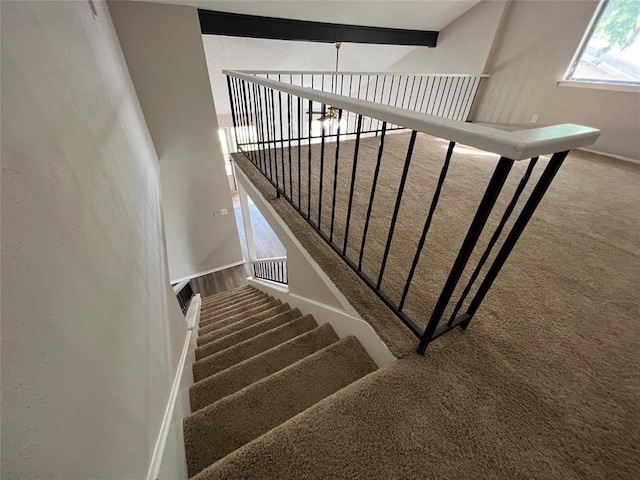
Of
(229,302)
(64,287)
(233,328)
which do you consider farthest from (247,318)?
(64,287)

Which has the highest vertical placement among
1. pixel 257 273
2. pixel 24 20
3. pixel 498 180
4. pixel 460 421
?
pixel 24 20

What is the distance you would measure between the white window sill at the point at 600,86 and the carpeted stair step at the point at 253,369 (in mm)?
4346

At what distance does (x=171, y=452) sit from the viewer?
0.86 metres

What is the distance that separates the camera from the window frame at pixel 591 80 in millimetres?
2943

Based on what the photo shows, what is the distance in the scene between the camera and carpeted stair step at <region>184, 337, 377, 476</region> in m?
0.95

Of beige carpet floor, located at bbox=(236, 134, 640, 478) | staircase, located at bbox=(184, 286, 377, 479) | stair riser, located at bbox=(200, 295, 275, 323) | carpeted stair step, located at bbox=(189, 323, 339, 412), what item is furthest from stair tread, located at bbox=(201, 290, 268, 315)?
carpeted stair step, located at bbox=(189, 323, 339, 412)

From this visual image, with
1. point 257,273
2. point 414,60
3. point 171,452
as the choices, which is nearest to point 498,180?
point 171,452

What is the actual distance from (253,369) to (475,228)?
121cm

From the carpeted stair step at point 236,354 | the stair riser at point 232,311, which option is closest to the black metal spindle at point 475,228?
the carpeted stair step at point 236,354

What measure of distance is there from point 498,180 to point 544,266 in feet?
4.20

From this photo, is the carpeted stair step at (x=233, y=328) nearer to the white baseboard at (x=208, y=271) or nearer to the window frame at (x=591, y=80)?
the white baseboard at (x=208, y=271)

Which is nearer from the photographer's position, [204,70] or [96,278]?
[96,278]

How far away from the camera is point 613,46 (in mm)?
3002

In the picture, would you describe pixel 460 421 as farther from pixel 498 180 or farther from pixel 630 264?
pixel 630 264
